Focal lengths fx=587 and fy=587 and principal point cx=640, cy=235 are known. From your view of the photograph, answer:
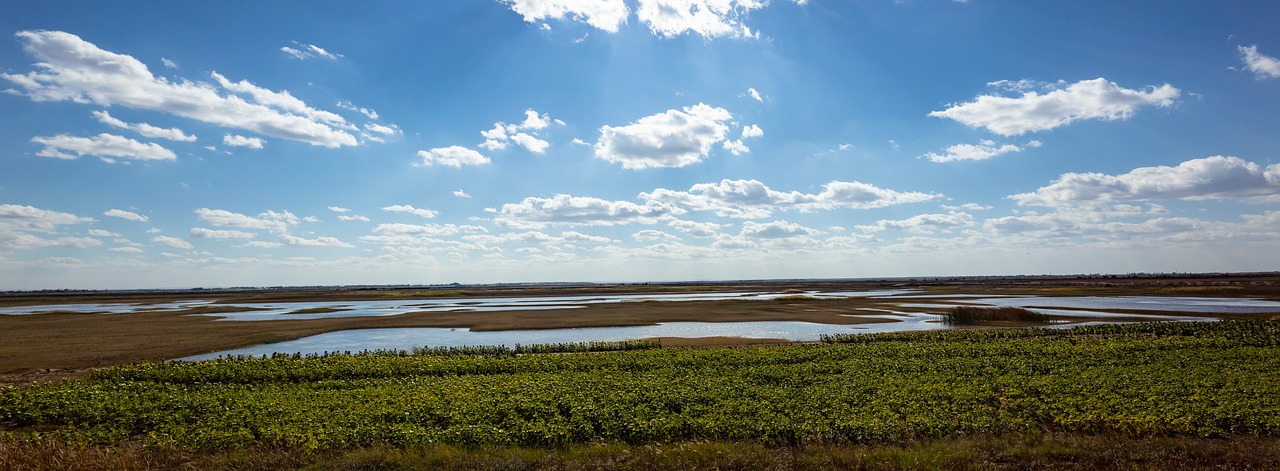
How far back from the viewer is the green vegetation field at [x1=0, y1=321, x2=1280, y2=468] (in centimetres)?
1557

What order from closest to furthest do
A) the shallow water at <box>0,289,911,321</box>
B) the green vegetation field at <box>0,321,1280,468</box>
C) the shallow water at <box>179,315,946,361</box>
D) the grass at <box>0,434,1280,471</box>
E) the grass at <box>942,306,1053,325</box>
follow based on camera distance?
the grass at <box>0,434,1280,471</box> < the green vegetation field at <box>0,321,1280,468</box> < the shallow water at <box>179,315,946,361</box> < the grass at <box>942,306,1053,325</box> < the shallow water at <box>0,289,911,321</box>

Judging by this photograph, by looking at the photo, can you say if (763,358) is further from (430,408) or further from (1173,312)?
(1173,312)

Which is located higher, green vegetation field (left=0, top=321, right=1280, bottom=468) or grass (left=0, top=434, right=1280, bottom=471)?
green vegetation field (left=0, top=321, right=1280, bottom=468)

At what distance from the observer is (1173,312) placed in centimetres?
5881

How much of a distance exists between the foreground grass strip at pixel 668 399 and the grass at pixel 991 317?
23.9 meters

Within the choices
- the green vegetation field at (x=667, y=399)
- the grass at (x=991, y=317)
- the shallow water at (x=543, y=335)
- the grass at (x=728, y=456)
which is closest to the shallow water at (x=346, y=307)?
the shallow water at (x=543, y=335)

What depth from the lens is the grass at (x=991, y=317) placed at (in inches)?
2062

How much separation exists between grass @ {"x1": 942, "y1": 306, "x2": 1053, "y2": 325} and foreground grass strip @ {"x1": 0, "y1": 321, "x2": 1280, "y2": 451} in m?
23.9

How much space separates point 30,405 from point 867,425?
86.9 feet

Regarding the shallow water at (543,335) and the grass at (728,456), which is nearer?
the grass at (728,456)

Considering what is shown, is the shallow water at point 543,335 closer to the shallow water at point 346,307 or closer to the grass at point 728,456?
the grass at point 728,456

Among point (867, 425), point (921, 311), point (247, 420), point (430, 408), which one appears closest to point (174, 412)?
point (247, 420)

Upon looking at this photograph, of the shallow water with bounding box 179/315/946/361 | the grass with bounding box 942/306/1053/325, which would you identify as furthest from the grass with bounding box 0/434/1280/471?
the grass with bounding box 942/306/1053/325

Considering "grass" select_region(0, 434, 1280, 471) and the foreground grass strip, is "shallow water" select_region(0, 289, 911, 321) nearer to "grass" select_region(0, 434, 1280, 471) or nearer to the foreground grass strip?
the foreground grass strip
